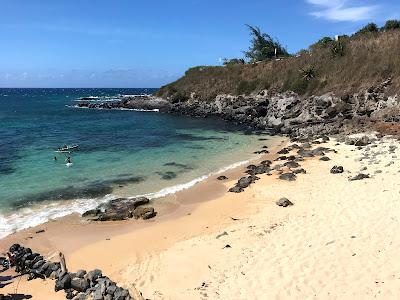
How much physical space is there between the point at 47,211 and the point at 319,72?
46.6 m

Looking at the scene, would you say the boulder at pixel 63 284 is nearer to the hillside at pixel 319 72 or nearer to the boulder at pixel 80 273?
the boulder at pixel 80 273

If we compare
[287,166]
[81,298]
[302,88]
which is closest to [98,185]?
[287,166]

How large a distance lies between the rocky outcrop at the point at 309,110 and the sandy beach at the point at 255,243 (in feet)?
65.1

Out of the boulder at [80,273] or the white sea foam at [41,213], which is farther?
the white sea foam at [41,213]

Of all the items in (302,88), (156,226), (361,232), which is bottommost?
(156,226)

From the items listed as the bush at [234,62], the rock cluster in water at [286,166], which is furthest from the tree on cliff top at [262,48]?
the rock cluster in water at [286,166]

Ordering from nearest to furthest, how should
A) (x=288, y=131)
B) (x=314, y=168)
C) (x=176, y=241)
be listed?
(x=176, y=241) → (x=314, y=168) → (x=288, y=131)

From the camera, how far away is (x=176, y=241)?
59.2 ft

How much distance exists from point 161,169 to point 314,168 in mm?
11642

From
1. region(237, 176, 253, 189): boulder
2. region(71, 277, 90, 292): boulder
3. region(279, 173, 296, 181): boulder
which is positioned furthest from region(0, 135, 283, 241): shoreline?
region(71, 277, 90, 292): boulder

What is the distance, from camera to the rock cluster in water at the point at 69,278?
506 inches

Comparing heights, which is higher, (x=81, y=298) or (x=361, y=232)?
(x=361, y=232)

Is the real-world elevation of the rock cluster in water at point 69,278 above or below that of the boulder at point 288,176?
below

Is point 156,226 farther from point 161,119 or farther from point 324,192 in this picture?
point 161,119
